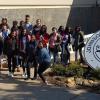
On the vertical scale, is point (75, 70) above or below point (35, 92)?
above

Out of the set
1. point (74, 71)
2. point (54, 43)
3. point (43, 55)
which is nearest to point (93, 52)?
point (74, 71)

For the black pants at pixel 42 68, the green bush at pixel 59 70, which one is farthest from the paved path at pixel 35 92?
the green bush at pixel 59 70

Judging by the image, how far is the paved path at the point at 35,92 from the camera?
1487cm

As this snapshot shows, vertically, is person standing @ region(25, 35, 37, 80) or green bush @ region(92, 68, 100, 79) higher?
person standing @ region(25, 35, 37, 80)

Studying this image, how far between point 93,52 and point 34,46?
1864 mm

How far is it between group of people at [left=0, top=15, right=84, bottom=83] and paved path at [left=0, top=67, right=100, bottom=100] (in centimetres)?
67

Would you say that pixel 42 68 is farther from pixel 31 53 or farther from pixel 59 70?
pixel 59 70

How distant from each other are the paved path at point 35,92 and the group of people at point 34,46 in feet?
2.18

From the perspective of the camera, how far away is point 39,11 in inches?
1016

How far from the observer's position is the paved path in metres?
14.9

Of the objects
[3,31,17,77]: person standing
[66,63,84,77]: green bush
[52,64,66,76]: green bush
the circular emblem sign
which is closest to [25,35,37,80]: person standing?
[3,31,17,77]: person standing

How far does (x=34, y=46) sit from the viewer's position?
16.9 meters

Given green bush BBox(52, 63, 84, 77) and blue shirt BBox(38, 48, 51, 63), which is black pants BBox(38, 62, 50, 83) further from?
green bush BBox(52, 63, 84, 77)

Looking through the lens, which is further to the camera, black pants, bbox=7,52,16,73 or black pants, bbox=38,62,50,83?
black pants, bbox=7,52,16,73
